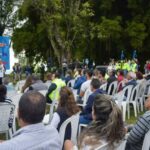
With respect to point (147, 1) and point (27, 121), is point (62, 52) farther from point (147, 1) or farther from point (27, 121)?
point (27, 121)

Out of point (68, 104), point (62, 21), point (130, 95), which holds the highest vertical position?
point (62, 21)

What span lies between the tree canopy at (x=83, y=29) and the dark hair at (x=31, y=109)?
2478 centimetres

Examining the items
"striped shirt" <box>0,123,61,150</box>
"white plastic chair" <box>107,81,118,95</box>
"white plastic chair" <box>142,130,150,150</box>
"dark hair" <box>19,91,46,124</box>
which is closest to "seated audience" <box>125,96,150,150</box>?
"white plastic chair" <box>142,130,150,150</box>

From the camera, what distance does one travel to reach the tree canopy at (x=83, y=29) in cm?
2930

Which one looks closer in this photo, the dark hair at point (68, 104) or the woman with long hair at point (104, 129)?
the woman with long hair at point (104, 129)

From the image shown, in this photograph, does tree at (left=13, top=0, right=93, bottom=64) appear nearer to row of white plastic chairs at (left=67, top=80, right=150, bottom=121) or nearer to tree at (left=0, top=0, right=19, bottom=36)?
tree at (left=0, top=0, right=19, bottom=36)

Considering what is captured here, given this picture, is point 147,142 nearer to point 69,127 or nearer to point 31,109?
point 69,127

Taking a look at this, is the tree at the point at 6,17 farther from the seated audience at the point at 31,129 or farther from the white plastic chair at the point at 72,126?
the seated audience at the point at 31,129

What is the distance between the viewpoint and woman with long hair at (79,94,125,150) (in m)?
4.19

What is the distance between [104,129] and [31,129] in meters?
1.04

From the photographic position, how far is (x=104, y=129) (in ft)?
13.9

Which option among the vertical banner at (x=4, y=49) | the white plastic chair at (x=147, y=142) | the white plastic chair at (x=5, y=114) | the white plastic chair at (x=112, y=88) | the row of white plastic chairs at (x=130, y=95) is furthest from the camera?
the vertical banner at (x=4, y=49)

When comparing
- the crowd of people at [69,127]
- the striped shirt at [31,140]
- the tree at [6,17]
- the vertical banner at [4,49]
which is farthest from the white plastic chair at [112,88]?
the tree at [6,17]

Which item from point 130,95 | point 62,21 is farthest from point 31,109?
point 62,21
